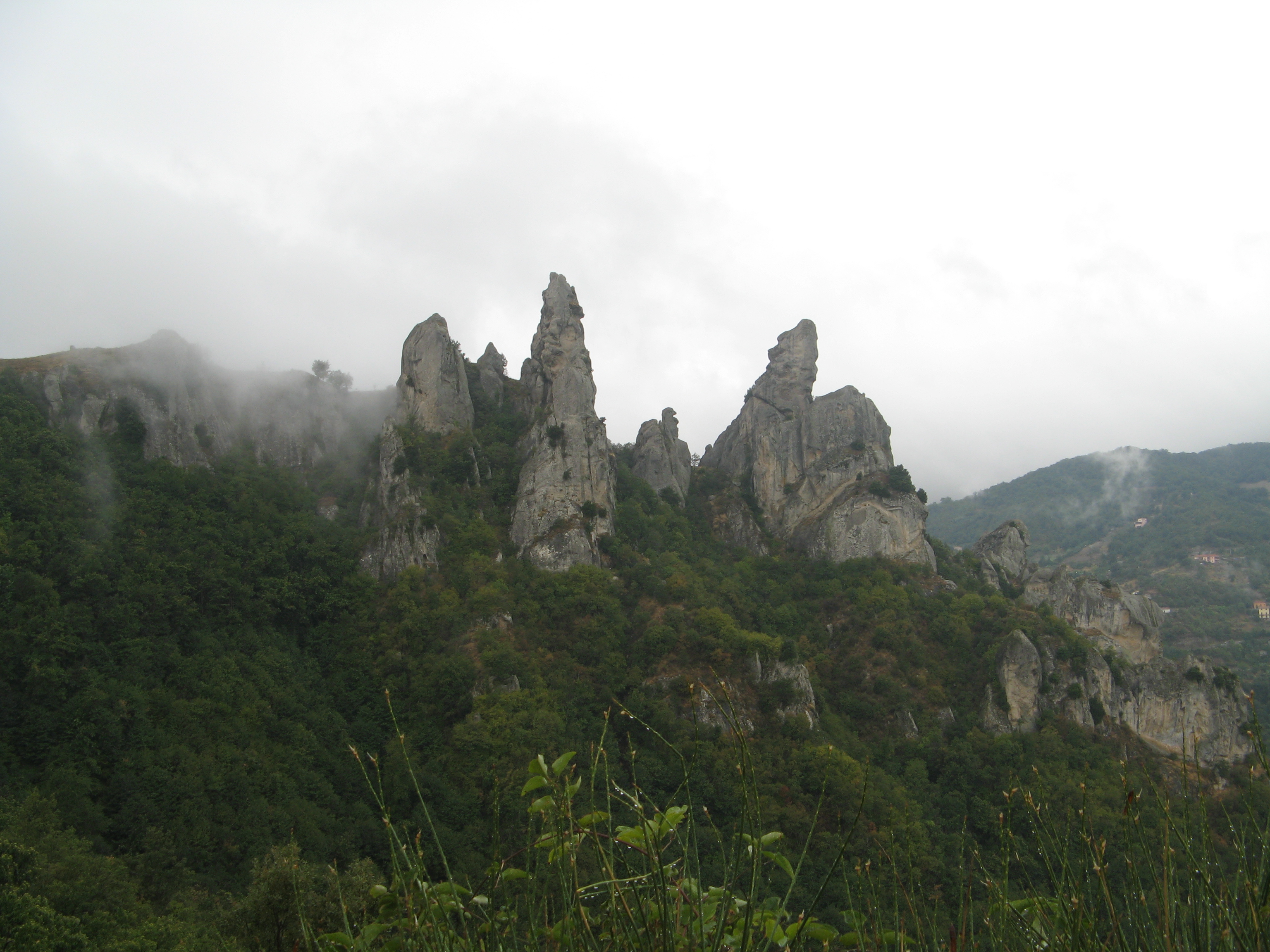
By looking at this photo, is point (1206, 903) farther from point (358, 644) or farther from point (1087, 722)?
point (1087, 722)

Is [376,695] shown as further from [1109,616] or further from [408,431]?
[1109,616]

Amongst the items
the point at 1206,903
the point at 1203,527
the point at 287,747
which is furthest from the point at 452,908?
the point at 1203,527

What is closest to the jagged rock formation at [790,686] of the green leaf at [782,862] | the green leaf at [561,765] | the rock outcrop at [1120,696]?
the rock outcrop at [1120,696]

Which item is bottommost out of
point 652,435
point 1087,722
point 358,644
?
point 1087,722

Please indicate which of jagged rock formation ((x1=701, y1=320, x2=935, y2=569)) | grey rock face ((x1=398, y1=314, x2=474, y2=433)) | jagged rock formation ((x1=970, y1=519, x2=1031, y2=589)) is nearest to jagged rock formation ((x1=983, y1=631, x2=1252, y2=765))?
jagged rock formation ((x1=701, y1=320, x2=935, y2=569))

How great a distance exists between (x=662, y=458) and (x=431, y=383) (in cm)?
2408

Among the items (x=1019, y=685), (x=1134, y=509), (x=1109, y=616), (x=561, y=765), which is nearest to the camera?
(x=561, y=765)

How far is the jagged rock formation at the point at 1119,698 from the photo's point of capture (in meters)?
44.4

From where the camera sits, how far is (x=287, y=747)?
32.3 meters

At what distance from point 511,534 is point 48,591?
2712cm

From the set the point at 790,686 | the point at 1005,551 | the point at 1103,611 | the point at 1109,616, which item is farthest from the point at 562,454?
the point at 1109,616

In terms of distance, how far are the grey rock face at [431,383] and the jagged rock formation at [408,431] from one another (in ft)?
0.16

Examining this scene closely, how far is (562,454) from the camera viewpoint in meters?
54.8

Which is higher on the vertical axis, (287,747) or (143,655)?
(143,655)
